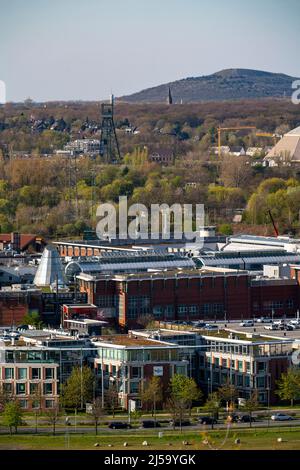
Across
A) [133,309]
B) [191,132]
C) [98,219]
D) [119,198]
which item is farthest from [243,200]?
[191,132]

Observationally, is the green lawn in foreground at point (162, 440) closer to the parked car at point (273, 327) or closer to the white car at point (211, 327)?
the parked car at point (273, 327)

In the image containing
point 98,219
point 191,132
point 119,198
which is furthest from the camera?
point 191,132

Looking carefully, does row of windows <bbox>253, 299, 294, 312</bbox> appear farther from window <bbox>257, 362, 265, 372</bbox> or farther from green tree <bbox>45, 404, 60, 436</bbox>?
green tree <bbox>45, 404, 60, 436</bbox>

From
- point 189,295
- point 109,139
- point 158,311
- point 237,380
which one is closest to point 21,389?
point 237,380

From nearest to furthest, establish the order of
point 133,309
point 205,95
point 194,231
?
point 133,309 < point 194,231 < point 205,95

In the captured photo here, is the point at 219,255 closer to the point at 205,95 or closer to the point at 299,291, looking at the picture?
the point at 299,291

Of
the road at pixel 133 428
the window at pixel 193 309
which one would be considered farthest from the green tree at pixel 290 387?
the window at pixel 193 309
